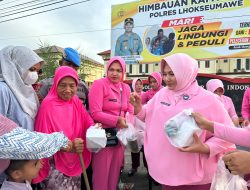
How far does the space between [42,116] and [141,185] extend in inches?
107

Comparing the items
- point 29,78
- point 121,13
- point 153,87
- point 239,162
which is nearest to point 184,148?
point 239,162

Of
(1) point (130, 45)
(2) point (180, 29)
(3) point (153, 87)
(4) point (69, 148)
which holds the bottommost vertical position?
(4) point (69, 148)

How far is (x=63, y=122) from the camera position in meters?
2.79

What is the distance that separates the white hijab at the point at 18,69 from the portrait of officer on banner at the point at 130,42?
15121 millimetres

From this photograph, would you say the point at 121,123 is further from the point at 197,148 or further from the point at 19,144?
the point at 19,144

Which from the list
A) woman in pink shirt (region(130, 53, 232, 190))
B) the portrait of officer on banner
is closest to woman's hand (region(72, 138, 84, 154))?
woman in pink shirt (region(130, 53, 232, 190))

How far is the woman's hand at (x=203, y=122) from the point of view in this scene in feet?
7.29

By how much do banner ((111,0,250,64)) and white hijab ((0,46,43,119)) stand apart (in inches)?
502

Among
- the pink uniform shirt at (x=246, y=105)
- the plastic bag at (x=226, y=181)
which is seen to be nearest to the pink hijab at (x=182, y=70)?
the plastic bag at (x=226, y=181)

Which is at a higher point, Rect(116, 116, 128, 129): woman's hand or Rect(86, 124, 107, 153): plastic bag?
A: Rect(116, 116, 128, 129): woman's hand

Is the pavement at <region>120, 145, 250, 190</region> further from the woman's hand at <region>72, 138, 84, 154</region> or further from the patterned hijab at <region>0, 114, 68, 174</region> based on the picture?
the patterned hijab at <region>0, 114, 68, 174</region>

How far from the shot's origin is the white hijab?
243 cm

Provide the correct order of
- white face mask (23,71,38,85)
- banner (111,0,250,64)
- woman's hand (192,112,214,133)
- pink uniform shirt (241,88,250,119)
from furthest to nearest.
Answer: banner (111,0,250,64)
pink uniform shirt (241,88,250,119)
white face mask (23,71,38,85)
woman's hand (192,112,214,133)

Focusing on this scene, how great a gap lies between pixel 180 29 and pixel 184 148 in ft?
46.9
